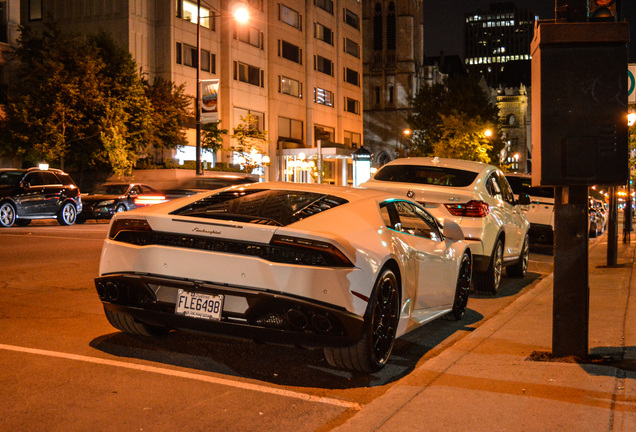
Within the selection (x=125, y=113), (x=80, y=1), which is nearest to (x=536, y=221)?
(x=125, y=113)

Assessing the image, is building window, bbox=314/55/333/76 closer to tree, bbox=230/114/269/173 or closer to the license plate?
tree, bbox=230/114/269/173

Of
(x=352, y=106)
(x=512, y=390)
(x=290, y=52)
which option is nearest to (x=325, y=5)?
(x=290, y=52)

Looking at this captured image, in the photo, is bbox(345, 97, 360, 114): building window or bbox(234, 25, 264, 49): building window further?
bbox(345, 97, 360, 114): building window

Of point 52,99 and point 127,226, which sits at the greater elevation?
point 52,99

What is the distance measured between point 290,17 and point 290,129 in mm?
9595

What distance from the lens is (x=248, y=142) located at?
5022 cm

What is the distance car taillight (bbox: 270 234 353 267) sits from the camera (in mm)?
4965

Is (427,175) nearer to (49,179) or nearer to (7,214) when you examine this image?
(7,214)

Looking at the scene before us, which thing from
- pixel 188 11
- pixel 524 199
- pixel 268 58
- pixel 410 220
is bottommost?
pixel 410 220

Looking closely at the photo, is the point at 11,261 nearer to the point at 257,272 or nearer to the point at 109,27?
the point at 257,272

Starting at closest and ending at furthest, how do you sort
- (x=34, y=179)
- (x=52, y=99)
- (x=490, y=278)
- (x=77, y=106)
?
1. (x=490, y=278)
2. (x=34, y=179)
3. (x=52, y=99)
4. (x=77, y=106)

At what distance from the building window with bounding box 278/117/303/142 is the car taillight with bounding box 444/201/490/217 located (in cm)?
5034

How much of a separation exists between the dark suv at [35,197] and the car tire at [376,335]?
1946 cm

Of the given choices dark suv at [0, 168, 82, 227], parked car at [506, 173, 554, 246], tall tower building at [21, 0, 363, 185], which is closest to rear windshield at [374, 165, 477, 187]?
parked car at [506, 173, 554, 246]
